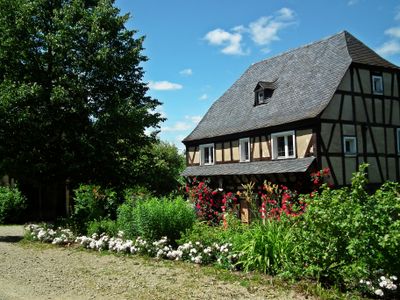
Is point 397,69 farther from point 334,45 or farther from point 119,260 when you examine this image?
point 119,260

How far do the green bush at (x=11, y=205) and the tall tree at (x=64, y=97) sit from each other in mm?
6593

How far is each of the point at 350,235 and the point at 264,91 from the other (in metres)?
15.9

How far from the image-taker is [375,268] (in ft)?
20.3

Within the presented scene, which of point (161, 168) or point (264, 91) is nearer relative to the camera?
point (161, 168)

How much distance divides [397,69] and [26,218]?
63.2ft

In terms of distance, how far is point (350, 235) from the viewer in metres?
6.24

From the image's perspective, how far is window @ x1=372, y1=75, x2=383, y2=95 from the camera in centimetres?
A: 1922

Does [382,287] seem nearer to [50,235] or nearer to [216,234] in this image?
[216,234]

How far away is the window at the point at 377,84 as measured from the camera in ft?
63.1

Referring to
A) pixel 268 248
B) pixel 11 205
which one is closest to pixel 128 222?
pixel 268 248

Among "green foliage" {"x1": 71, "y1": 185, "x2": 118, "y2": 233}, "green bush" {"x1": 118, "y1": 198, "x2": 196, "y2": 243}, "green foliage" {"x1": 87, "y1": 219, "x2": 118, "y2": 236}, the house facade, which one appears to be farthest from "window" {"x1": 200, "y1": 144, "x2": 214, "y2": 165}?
"green bush" {"x1": 118, "y1": 198, "x2": 196, "y2": 243}

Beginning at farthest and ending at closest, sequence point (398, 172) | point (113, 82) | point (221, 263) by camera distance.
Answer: point (398, 172)
point (113, 82)
point (221, 263)

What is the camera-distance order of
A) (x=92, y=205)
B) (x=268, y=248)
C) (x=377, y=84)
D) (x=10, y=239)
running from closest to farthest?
1. (x=268, y=248)
2. (x=92, y=205)
3. (x=10, y=239)
4. (x=377, y=84)

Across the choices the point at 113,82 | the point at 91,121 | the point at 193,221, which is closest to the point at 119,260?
the point at 193,221
